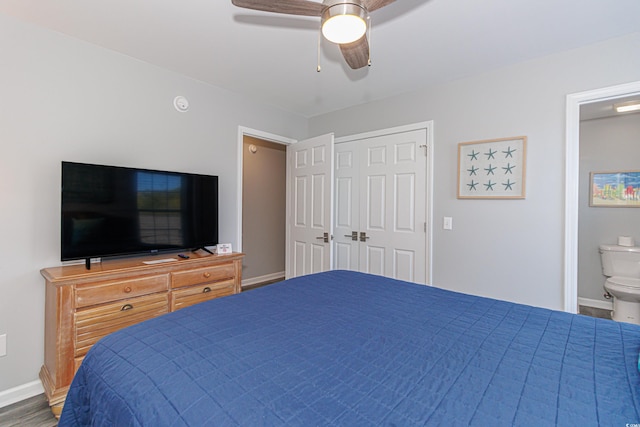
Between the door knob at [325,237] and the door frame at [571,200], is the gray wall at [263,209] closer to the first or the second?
the door knob at [325,237]

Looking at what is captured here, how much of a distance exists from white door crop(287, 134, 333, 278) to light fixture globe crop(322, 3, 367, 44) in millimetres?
1925

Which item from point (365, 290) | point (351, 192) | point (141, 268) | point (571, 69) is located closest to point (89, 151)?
point (141, 268)

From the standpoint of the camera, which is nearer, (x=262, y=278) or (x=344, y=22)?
(x=344, y=22)

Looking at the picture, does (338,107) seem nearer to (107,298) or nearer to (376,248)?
(376,248)

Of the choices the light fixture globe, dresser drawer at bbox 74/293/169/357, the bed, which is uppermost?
the light fixture globe

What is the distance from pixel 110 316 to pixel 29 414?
70 centimetres

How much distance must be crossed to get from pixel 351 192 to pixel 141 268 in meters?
2.30

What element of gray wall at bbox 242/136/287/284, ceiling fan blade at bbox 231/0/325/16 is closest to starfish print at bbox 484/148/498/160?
ceiling fan blade at bbox 231/0/325/16

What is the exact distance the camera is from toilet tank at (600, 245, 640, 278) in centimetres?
316

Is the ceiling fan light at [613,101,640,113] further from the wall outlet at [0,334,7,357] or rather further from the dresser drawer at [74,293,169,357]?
the wall outlet at [0,334,7,357]

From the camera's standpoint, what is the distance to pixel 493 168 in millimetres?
2586

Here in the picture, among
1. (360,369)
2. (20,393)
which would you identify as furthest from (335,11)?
(20,393)

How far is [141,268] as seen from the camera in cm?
209

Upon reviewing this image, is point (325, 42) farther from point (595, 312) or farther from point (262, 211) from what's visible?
point (595, 312)
